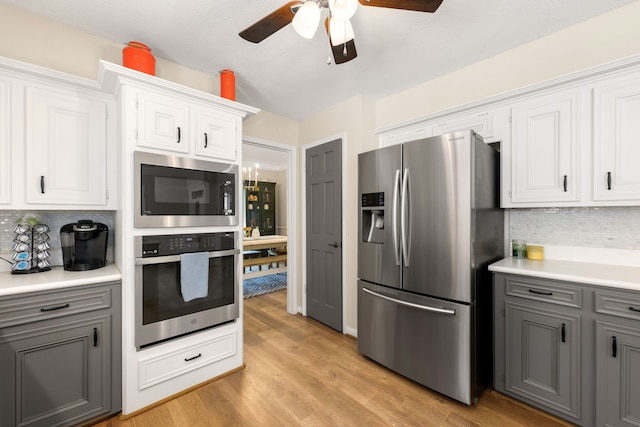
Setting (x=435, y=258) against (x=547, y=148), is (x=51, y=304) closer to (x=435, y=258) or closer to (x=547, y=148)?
(x=435, y=258)

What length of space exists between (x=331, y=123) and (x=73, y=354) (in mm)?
2966

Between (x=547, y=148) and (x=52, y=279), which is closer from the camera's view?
(x=52, y=279)

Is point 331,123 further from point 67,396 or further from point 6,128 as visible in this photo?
point 67,396

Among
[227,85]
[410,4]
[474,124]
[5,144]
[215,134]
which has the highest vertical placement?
[227,85]

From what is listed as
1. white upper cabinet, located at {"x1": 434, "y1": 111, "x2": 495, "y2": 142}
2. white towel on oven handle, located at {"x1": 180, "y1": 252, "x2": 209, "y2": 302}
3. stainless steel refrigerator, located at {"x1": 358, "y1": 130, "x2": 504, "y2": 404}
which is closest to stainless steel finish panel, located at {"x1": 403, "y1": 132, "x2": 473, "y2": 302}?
stainless steel refrigerator, located at {"x1": 358, "y1": 130, "x2": 504, "y2": 404}

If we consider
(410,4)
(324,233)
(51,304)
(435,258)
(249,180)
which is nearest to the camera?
(410,4)

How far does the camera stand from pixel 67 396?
1.62 m

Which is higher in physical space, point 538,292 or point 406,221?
point 406,221

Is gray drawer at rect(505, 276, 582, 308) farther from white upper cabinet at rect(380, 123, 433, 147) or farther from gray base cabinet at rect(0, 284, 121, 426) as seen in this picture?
gray base cabinet at rect(0, 284, 121, 426)

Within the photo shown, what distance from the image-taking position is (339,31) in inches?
58.6

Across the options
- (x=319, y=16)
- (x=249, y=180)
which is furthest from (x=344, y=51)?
(x=249, y=180)

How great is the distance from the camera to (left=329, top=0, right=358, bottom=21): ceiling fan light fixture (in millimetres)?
1264

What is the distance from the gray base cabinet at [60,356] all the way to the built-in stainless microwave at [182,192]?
55 centimetres

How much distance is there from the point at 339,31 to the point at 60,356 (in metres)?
2.45
